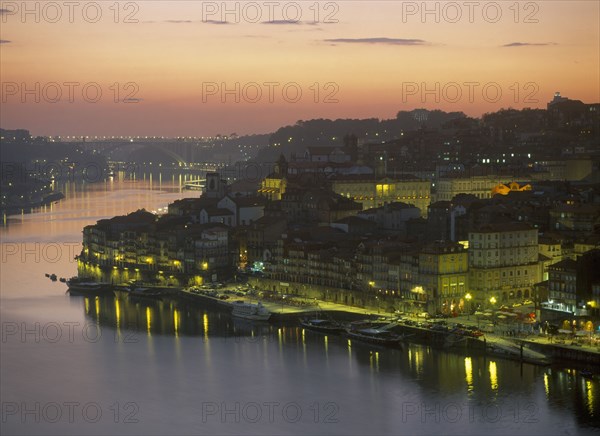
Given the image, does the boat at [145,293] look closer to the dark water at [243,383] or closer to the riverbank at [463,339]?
the dark water at [243,383]

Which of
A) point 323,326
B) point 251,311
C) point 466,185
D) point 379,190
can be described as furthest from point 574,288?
point 466,185

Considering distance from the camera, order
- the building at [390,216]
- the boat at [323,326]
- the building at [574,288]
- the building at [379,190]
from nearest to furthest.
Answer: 1. the building at [574,288]
2. the boat at [323,326]
3. the building at [390,216]
4. the building at [379,190]

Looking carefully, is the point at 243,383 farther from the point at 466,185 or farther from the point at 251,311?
the point at 466,185

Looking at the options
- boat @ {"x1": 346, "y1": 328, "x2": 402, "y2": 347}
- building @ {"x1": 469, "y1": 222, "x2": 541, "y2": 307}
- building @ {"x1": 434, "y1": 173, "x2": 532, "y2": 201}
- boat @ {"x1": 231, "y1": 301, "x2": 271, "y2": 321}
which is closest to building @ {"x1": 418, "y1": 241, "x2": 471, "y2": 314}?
building @ {"x1": 469, "y1": 222, "x2": 541, "y2": 307}

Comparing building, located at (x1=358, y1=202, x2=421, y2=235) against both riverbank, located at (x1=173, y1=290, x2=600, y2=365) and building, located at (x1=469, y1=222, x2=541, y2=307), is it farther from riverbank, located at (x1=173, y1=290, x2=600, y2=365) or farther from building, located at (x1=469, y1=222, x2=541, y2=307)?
building, located at (x1=469, y1=222, x2=541, y2=307)

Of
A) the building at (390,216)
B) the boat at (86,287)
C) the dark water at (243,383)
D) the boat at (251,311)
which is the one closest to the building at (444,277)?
the dark water at (243,383)

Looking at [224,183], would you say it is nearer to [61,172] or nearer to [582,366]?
[582,366]
